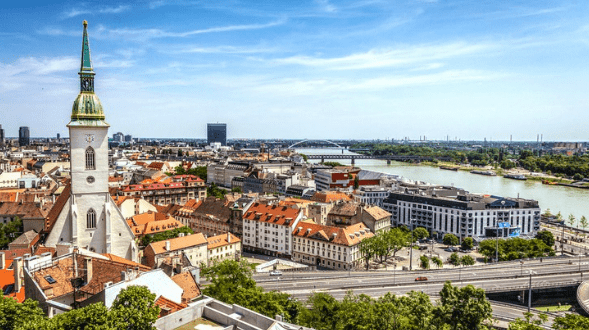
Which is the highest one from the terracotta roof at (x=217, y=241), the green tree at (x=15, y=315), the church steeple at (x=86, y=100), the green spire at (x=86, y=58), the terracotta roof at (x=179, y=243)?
the green spire at (x=86, y=58)

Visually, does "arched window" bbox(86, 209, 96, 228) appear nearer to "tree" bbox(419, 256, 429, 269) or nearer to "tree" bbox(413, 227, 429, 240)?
"tree" bbox(419, 256, 429, 269)

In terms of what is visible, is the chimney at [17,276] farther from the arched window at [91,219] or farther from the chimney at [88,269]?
the arched window at [91,219]

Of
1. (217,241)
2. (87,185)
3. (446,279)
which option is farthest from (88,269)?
(446,279)

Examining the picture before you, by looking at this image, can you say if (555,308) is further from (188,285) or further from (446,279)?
(188,285)

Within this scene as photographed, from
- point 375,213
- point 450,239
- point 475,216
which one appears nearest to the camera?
point 375,213

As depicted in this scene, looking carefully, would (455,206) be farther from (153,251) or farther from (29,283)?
(29,283)

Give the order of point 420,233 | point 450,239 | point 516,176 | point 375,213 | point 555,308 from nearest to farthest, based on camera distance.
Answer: point 555,308, point 375,213, point 450,239, point 420,233, point 516,176

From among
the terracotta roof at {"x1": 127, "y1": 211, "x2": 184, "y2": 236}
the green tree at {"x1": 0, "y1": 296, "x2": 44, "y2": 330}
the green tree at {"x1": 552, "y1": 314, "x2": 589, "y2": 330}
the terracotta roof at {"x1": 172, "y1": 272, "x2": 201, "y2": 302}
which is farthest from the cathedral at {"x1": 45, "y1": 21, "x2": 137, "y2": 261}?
the green tree at {"x1": 552, "y1": 314, "x2": 589, "y2": 330}

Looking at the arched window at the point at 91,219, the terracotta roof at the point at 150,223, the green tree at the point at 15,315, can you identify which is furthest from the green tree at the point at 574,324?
Answer: the terracotta roof at the point at 150,223

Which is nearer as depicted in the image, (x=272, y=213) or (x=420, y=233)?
(x=272, y=213)
